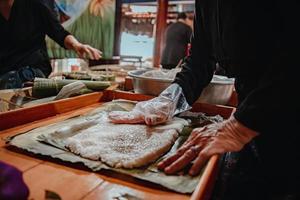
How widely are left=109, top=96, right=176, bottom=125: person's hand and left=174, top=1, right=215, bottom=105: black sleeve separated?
0.47 feet

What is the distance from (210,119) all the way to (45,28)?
1190 millimetres

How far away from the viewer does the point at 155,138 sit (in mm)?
817

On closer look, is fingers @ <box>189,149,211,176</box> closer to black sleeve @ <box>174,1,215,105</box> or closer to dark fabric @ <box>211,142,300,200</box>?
dark fabric @ <box>211,142,300,200</box>

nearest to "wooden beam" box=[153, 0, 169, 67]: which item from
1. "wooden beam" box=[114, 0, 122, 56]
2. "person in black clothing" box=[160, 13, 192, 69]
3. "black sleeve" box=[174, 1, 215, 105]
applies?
"person in black clothing" box=[160, 13, 192, 69]

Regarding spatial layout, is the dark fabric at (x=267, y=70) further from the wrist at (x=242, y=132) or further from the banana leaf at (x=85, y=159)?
the banana leaf at (x=85, y=159)

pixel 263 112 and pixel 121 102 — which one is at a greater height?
pixel 263 112

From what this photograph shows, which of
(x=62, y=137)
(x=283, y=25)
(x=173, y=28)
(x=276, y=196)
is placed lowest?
(x=276, y=196)

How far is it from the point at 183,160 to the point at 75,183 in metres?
0.25

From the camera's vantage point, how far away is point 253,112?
2.27 ft

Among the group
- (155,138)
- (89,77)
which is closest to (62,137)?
(155,138)

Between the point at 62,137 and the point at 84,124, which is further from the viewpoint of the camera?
the point at 84,124

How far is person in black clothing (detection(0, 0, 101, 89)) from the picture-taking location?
1.58 meters

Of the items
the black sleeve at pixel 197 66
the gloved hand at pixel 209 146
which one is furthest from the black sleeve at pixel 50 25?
the gloved hand at pixel 209 146

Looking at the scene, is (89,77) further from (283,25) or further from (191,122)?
(283,25)
